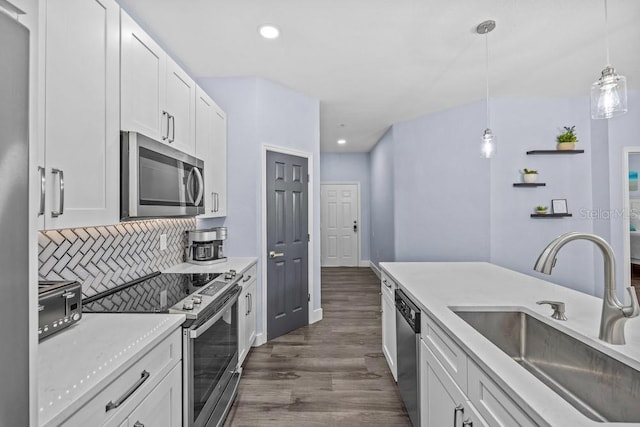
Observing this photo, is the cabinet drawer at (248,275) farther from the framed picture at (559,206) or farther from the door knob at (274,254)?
the framed picture at (559,206)

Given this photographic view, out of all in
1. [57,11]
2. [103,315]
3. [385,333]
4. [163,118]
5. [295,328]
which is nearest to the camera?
[57,11]

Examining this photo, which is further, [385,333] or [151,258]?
[385,333]

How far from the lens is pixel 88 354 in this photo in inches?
41.0

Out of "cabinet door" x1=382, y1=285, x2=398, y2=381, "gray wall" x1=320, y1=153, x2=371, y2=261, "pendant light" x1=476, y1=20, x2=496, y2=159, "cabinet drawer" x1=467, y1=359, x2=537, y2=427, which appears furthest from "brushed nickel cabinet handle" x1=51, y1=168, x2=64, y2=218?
"gray wall" x1=320, y1=153, x2=371, y2=261

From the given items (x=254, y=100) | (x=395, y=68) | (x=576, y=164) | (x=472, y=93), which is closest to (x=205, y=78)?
(x=254, y=100)

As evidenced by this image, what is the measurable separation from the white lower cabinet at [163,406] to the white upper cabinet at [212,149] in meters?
1.40

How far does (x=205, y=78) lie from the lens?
10.7 feet

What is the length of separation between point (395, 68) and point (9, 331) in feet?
11.0

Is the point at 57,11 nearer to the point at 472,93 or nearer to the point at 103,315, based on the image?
the point at 103,315

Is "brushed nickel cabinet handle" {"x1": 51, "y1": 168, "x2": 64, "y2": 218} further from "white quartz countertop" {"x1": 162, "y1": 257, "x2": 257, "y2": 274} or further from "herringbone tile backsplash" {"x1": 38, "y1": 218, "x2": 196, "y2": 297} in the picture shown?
"white quartz countertop" {"x1": 162, "y1": 257, "x2": 257, "y2": 274}

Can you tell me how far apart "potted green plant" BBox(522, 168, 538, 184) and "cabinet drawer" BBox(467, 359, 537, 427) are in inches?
149

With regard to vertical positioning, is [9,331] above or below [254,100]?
below

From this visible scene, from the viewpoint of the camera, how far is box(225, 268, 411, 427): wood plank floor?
2070mm

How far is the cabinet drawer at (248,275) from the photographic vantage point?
2680mm
